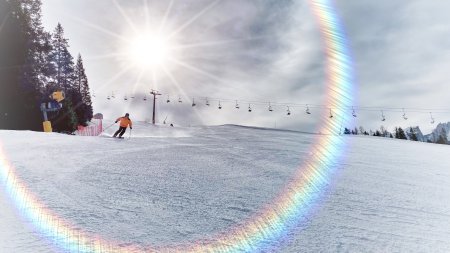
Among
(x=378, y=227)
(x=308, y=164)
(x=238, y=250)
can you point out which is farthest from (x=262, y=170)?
(x=238, y=250)

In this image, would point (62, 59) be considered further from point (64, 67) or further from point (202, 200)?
point (202, 200)

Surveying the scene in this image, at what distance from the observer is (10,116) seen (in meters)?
37.7

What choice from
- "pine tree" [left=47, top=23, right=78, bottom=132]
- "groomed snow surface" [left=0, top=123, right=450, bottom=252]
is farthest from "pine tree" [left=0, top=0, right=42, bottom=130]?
"groomed snow surface" [left=0, top=123, right=450, bottom=252]

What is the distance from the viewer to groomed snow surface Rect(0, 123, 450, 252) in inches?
187

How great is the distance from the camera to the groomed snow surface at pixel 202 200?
15.6 ft

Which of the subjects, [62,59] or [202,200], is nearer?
[202,200]

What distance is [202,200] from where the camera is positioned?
20.7 ft

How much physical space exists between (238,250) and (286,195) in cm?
278

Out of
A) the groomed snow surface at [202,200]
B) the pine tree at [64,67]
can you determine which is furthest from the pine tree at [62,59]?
the groomed snow surface at [202,200]

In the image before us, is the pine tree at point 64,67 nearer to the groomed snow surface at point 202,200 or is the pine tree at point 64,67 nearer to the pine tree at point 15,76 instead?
the pine tree at point 15,76

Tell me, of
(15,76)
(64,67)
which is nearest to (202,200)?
(15,76)

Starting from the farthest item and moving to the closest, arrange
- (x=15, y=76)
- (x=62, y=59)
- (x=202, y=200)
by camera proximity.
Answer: (x=62, y=59) < (x=15, y=76) < (x=202, y=200)

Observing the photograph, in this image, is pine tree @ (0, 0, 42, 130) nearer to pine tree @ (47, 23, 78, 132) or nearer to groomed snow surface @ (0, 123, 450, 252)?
pine tree @ (47, 23, 78, 132)

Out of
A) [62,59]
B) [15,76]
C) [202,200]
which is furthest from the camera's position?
[62,59]
